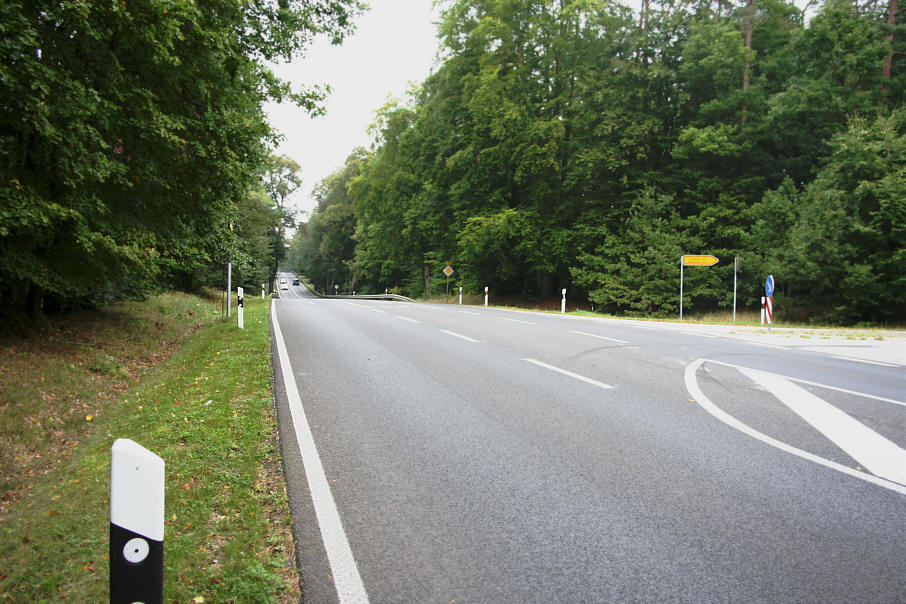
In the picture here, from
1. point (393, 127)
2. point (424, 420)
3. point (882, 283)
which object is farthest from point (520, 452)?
point (393, 127)

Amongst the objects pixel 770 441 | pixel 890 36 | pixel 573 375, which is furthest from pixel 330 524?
pixel 890 36

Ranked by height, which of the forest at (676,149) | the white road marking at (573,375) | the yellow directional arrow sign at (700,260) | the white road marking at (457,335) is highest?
the forest at (676,149)

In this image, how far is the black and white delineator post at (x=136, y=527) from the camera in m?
1.65

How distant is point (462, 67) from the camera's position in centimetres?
3238

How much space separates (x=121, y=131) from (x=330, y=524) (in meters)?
7.59

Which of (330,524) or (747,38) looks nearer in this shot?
(330,524)

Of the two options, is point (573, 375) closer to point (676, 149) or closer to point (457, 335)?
point (457, 335)

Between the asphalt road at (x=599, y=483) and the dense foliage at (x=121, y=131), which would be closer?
the asphalt road at (x=599, y=483)

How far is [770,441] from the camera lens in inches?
184

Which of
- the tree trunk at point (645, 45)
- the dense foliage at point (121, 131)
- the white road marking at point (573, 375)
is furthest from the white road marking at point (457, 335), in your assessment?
the tree trunk at point (645, 45)

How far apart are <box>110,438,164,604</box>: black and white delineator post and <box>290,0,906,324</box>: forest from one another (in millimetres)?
25446

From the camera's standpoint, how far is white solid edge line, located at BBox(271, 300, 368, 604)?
254 centimetres

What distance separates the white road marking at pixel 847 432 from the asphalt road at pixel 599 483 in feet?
0.09

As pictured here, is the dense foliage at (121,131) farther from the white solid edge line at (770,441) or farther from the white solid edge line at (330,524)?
the white solid edge line at (770,441)
